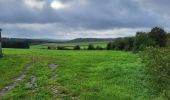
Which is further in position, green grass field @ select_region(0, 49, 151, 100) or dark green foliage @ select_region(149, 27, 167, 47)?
dark green foliage @ select_region(149, 27, 167, 47)

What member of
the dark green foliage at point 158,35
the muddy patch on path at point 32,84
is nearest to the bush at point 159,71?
the muddy patch on path at point 32,84

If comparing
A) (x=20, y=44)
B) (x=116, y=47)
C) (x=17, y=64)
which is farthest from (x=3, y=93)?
(x=20, y=44)

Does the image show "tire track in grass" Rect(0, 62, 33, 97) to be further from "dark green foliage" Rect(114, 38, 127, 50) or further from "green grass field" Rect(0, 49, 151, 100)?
"dark green foliage" Rect(114, 38, 127, 50)

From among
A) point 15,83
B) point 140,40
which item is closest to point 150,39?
point 140,40

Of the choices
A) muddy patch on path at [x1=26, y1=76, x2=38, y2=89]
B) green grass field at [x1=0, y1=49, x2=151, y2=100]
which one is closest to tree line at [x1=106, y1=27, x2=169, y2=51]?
green grass field at [x1=0, y1=49, x2=151, y2=100]

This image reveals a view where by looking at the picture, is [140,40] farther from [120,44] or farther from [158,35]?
[120,44]

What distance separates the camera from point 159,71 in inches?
927

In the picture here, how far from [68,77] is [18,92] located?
208 inches

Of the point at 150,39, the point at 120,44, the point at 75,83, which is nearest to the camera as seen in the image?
the point at 75,83

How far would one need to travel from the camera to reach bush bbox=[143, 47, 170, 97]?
2174 cm

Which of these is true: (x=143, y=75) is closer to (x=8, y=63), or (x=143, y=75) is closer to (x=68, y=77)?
(x=68, y=77)

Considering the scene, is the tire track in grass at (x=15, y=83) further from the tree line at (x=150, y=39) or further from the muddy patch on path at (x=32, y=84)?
the tree line at (x=150, y=39)

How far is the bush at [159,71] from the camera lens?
2174 cm

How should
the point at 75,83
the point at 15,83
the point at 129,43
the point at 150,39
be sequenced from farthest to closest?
the point at 129,43
the point at 150,39
the point at 15,83
the point at 75,83
